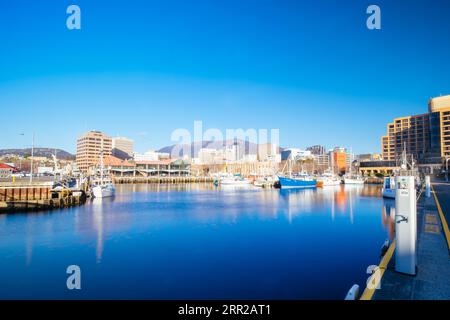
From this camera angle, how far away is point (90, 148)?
14412 cm

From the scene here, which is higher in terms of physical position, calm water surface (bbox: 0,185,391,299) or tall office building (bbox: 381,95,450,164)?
tall office building (bbox: 381,95,450,164)

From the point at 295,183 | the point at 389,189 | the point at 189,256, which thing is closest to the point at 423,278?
the point at 189,256

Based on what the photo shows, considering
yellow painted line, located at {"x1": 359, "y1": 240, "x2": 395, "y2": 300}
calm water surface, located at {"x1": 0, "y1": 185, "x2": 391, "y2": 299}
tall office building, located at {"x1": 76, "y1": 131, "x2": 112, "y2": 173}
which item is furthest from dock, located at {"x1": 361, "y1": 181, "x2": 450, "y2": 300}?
tall office building, located at {"x1": 76, "y1": 131, "x2": 112, "y2": 173}

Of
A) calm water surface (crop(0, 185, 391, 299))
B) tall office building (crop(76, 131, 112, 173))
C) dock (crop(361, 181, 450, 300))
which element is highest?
tall office building (crop(76, 131, 112, 173))

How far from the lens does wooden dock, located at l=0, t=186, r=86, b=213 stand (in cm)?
2983

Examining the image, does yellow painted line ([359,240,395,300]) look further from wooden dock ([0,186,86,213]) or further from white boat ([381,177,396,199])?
white boat ([381,177,396,199])

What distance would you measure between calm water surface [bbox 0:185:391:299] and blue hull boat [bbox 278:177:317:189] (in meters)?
46.9

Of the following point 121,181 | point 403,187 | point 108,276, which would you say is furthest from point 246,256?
point 121,181

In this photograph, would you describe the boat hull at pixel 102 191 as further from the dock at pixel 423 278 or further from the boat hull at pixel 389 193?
the dock at pixel 423 278

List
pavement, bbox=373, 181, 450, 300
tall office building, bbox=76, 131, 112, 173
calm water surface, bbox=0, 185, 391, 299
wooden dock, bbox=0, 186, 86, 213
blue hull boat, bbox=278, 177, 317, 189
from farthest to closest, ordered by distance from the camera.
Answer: tall office building, bbox=76, 131, 112, 173 < blue hull boat, bbox=278, 177, 317, 189 < wooden dock, bbox=0, 186, 86, 213 < calm water surface, bbox=0, 185, 391, 299 < pavement, bbox=373, 181, 450, 300

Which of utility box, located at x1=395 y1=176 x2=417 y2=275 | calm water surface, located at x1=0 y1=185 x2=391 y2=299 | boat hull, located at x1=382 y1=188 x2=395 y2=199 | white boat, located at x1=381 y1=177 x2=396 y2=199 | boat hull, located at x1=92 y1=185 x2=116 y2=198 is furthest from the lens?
boat hull, located at x1=92 y1=185 x2=116 y2=198

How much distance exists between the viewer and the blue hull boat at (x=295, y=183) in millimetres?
72062

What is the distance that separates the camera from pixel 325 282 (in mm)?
10102
